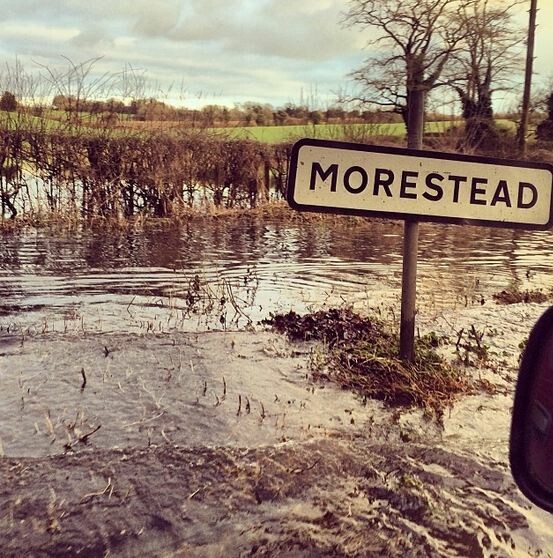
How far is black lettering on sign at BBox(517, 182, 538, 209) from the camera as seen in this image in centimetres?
379

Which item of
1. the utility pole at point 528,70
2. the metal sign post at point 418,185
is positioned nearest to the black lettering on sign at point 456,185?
the metal sign post at point 418,185

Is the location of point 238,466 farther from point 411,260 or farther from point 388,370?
point 411,260

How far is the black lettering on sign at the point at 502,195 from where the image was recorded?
3.80 meters

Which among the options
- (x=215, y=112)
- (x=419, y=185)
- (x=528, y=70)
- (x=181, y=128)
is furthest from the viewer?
(x=528, y=70)

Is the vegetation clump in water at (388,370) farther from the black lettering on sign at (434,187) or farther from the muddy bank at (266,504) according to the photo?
the black lettering on sign at (434,187)

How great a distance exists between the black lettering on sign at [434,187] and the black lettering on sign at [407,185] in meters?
0.07

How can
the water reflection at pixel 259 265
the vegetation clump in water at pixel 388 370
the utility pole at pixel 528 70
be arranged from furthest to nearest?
1. the utility pole at pixel 528 70
2. the water reflection at pixel 259 265
3. the vegetation clump in water at pixel 388 370

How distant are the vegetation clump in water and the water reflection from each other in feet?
5.13

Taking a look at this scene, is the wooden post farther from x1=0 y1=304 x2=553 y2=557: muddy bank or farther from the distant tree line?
the distant tree line

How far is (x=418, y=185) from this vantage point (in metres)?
3.85

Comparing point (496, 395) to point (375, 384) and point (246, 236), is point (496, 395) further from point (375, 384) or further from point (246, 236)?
point (246, 236)

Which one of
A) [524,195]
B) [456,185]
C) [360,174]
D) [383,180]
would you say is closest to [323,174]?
[360,174]

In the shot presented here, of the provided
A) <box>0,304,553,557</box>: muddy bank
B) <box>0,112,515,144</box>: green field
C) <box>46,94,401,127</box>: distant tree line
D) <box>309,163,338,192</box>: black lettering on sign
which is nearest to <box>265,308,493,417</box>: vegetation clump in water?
<box>0,304,553,557</box>: muddy bank

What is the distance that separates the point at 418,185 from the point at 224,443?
1.95 metres
